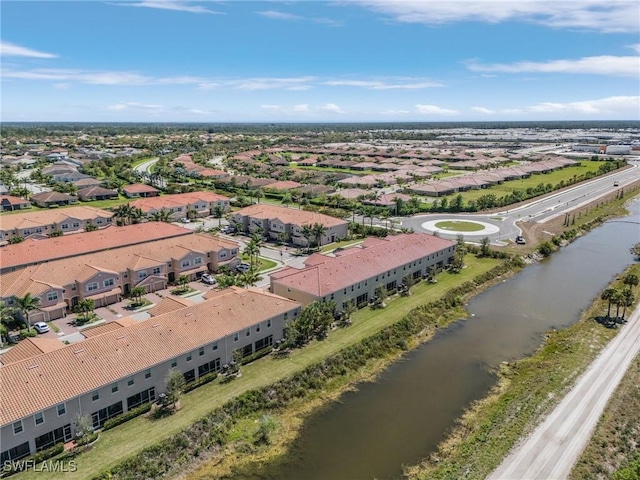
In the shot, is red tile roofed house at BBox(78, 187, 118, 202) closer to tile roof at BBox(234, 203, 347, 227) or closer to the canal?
tile roof at BBox(234, 203, 347, 227)

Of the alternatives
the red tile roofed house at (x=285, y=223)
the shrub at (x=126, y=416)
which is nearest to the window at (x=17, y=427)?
the shrub at (x=126, y=416)

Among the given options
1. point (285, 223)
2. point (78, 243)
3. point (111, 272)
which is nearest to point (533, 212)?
point (285, 223)

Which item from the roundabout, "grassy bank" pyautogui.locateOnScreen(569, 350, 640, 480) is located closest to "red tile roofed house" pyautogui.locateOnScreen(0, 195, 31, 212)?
the roundabout

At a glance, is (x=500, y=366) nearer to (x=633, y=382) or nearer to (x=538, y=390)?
(x=538, y=390)

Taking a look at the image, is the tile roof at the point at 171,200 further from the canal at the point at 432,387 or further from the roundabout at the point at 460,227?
the canal at the point at 432,387

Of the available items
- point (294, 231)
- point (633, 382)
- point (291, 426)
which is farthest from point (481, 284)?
point (291, 426)
